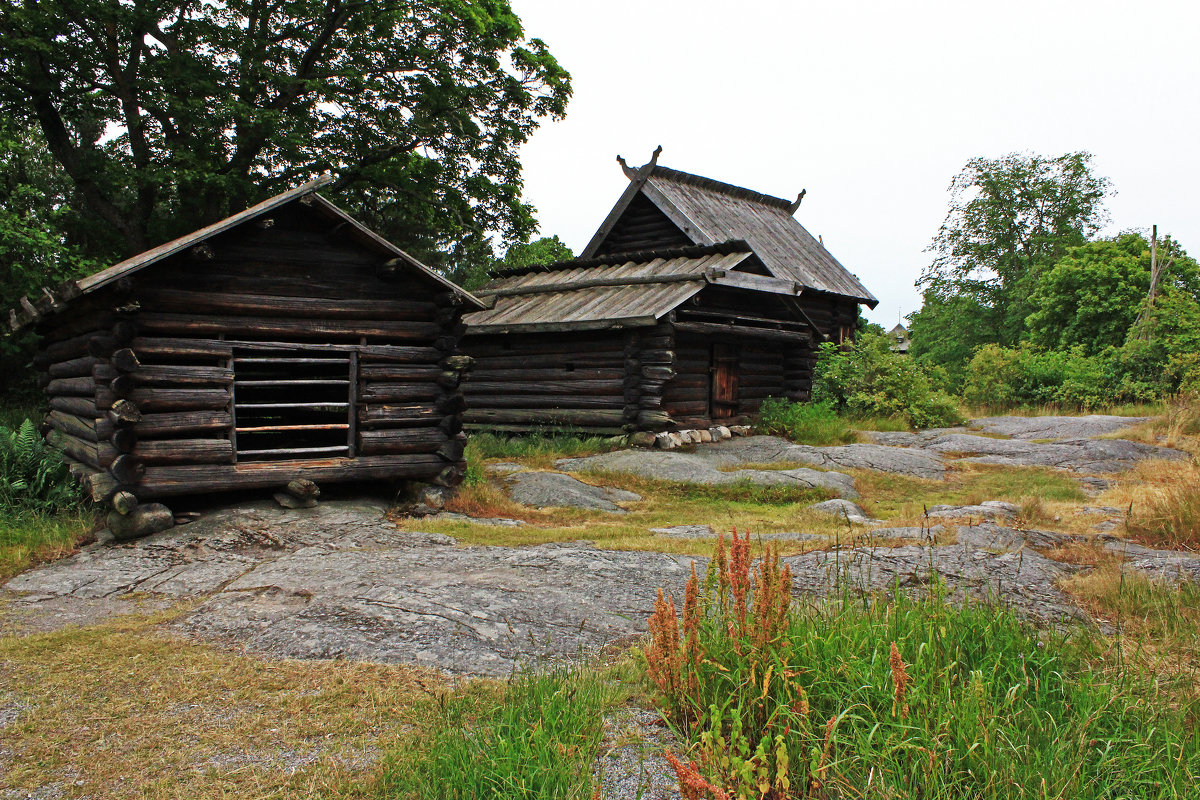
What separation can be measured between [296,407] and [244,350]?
1464 millimetres

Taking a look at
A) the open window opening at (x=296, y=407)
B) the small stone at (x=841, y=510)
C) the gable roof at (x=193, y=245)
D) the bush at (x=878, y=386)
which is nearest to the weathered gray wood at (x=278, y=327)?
the open window opening at (x=296, y=407)

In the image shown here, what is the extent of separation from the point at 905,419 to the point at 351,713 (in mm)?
16759

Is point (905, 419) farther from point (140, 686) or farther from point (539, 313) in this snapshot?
point (140, 686)

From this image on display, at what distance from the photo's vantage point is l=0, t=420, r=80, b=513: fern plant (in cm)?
801

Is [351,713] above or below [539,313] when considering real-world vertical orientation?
below

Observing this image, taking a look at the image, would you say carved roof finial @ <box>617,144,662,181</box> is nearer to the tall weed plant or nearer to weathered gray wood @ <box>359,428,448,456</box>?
weathered gray wood @ <box>359,428,448,456</box>

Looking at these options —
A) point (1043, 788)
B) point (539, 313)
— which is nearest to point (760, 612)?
point (1043, 788)

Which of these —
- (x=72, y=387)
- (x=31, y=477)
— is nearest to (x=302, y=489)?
(x=31, y=477)

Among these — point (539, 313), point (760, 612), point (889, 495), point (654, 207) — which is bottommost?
point (889, 495)

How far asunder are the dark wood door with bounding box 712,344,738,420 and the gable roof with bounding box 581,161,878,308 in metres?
2.99

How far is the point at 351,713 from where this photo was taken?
3748 mm

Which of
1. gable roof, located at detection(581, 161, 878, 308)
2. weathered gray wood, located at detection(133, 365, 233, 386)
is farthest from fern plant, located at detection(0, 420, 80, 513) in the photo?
gable roof, located at detection(581, 161, 878, 308)

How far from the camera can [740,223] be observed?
22.8 metres

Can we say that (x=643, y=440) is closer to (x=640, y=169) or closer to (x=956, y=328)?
(x=640, y=169)
